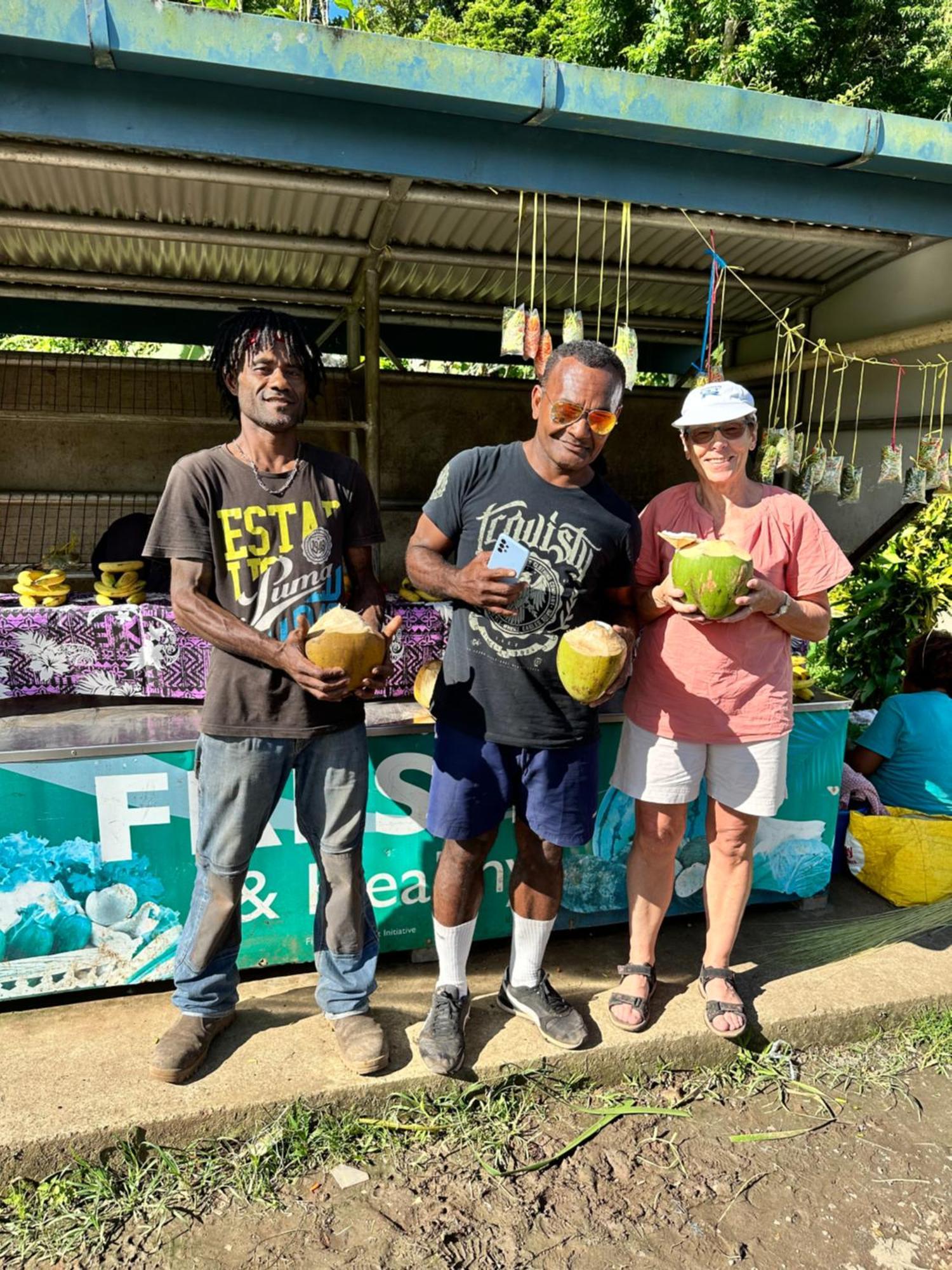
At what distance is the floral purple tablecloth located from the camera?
3209 mm

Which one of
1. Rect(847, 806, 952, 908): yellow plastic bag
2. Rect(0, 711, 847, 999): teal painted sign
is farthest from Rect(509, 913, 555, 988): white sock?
Rect(847, 806, 952, 908): yellow plastic bag

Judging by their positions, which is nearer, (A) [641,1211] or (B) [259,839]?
(A) [641,1211]

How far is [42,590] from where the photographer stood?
339cm

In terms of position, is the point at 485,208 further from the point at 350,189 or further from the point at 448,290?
the point at 448,290

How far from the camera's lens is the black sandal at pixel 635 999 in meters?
2.66

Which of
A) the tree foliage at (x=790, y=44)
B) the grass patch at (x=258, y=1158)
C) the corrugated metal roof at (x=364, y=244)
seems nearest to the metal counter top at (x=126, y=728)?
the grass patch at (x=258, y=1158)

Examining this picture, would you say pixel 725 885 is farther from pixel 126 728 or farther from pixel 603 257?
pixel 603 257

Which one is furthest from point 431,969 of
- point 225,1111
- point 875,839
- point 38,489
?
point 38,489

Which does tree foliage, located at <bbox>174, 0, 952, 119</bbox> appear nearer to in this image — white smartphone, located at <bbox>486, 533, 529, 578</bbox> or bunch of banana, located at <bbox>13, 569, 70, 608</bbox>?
bunch of banana, located at <bbox>13, 569, 70, 608</bbox>

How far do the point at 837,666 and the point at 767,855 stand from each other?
2.36 m

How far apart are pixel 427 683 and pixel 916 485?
3194 millimetres

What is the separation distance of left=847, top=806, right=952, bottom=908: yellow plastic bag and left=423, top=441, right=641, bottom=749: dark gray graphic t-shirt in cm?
192

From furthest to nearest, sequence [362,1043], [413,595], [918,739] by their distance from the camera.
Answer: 1. [413,595]
2. [918,739]
3. [362,1043]

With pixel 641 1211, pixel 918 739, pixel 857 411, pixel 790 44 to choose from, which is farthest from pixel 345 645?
pixel 790 44
